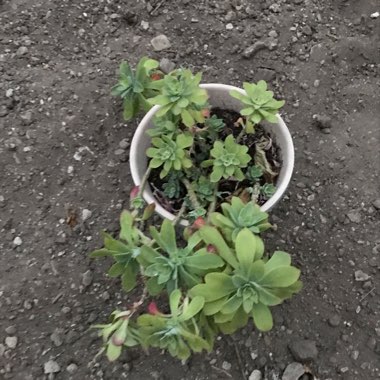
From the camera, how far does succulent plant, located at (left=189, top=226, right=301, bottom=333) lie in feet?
3.91

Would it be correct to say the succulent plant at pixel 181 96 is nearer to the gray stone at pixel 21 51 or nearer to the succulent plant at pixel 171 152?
the succulent plant at pixel 171 152

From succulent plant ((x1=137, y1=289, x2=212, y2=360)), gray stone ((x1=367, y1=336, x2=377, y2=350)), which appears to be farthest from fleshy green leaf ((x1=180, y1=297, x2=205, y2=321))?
gray stone ((x1=367, y1=336, x2=377, y2=350))

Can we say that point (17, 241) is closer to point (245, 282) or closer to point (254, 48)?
point (245, 282)

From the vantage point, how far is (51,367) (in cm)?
159

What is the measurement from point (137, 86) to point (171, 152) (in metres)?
0.20

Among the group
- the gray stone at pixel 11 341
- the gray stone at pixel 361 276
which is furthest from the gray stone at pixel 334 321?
the gray stone at pixel 11 341

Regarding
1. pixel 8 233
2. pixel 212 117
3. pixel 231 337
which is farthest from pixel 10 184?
pixel 231 337

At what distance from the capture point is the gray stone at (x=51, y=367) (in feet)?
5.21

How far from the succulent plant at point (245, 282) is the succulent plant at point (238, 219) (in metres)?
0.04

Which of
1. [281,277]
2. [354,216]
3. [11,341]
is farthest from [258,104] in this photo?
[11,341]

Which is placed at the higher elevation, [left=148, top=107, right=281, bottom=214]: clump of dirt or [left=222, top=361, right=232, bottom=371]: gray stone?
[left=148, top=107, right=281, bottom=214]: clump of dirt

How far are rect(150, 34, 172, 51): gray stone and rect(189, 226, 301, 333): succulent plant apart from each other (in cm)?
89

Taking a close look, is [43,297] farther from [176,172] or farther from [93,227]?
[176,172]

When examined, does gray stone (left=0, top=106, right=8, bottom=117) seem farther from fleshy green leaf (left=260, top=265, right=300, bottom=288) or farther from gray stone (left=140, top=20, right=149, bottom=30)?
fleshy green leaf (left=260, top=265, right=300, bottom=288)
